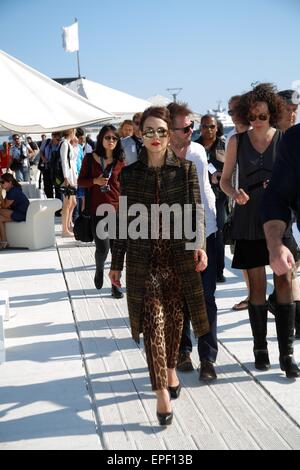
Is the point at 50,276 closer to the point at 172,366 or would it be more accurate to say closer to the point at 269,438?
the point at 172,366

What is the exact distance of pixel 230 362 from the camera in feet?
16.1

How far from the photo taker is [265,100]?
185 inches

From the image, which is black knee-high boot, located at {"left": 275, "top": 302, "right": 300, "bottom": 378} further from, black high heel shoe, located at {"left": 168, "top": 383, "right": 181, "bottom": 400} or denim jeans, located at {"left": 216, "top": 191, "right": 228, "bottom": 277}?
denim jeans, located at {"left": 216, "top": 191, "right": 228, "bottom": 277}

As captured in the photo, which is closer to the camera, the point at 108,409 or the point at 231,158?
the point at 108,409

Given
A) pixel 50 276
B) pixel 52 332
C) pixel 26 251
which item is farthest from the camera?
pixel 26 251

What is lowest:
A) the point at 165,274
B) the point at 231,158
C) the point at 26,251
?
the point at 26,251

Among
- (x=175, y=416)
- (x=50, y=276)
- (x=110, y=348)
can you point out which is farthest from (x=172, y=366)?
(x=50, y=276)

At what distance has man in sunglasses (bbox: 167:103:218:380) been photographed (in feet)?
15.1

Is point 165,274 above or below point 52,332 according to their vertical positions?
above

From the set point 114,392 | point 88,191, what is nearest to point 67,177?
point 88,191

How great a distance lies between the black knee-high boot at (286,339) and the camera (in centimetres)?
452

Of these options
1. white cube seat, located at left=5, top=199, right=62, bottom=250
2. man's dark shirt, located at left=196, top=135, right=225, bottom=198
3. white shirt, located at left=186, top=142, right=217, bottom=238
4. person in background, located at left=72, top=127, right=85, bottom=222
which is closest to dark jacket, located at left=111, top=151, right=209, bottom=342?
white shirt, located at left=186, top=142, right=217, bottom=238
